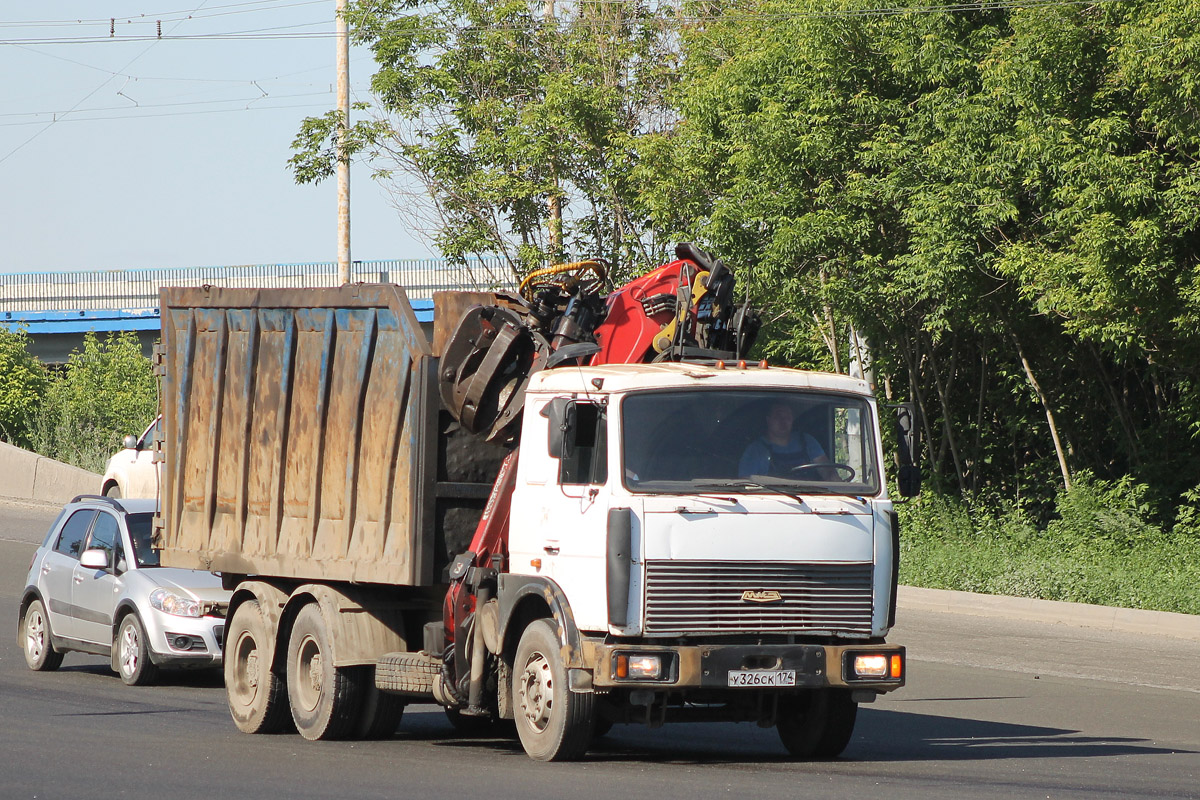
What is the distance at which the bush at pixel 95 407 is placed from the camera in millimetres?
37594

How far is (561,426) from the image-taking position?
9156 mm

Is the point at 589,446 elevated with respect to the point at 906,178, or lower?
lower

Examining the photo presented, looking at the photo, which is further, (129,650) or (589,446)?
(129,650)

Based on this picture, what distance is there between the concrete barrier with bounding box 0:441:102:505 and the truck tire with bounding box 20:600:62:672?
15.8 m

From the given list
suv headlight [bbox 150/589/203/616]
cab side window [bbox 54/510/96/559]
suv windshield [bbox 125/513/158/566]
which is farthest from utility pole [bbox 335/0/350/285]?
suv headlight [bbox 150/589/203/616]

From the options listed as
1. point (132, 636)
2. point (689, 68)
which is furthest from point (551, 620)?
point (689, 68)

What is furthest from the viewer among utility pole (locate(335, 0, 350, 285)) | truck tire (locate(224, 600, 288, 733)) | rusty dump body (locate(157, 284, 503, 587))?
utility pole (locate(335, 0, 350, 285))

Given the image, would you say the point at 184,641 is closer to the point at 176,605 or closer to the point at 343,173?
the point at 176,605

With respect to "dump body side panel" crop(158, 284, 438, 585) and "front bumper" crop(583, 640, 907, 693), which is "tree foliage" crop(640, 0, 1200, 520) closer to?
"front bumper" crop(583, 640, 907, 693)

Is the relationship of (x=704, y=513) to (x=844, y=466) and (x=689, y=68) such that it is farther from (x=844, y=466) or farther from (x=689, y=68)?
(x=689, y=68)

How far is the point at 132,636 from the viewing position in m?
13.9

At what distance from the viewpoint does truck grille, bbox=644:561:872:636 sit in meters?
8.84

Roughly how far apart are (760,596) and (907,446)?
1467 millimetres

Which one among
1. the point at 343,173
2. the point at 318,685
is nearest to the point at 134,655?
the point at 318,685
